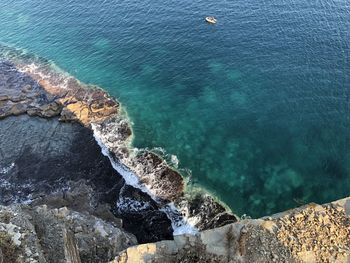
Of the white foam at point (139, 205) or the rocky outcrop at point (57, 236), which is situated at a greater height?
the rocky outcrop at point (57, 236)

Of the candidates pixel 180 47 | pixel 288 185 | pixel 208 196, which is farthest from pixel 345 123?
pixel 180 47

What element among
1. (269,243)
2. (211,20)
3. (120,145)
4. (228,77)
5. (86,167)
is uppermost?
(269,243)

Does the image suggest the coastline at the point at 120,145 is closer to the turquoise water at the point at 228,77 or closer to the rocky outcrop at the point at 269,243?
the turquoise water at the point at 228,77

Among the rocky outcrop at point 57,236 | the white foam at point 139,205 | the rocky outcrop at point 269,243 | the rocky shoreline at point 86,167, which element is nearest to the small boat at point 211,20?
the rocky shoreline at point 86,167

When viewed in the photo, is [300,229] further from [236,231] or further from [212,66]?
[212,66]

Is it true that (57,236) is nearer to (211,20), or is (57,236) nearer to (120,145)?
(120,145)

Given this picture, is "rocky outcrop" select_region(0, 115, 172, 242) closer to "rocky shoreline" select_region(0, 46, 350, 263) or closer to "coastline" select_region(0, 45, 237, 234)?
"rocky shoreline" select_region(0, 46, 350, 263)

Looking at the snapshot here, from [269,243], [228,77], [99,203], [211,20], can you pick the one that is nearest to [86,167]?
[99,203]
